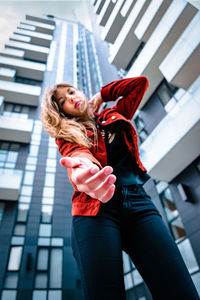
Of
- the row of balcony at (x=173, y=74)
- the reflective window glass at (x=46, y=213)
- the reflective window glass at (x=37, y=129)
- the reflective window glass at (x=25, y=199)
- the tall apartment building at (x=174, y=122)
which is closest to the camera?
the row of balcony at (x=173, y=74)

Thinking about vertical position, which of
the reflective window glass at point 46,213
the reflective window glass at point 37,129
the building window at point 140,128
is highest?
the building window at point 140,128

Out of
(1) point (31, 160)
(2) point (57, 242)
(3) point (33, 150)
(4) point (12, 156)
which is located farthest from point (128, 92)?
(3) point (33, 150)

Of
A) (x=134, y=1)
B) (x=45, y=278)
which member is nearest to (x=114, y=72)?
(x=134, y=1)

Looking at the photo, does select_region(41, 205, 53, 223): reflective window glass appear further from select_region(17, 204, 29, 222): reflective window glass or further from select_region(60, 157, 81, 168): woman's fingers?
select_region(60, 157, 81, 168): woman's fingers

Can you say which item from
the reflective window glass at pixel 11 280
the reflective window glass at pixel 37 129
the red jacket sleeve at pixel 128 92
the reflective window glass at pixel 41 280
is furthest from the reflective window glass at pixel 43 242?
the red jacket sleeve at pixel 128 92

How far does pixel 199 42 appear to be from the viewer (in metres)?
5.37

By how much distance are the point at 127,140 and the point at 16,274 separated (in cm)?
1092

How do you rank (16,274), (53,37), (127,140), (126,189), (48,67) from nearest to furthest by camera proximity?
(126,189) < (127,140) < (16,274) < (48,67) < (53,37)

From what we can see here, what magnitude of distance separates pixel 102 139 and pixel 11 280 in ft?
35.8

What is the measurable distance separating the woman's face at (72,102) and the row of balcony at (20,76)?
1078 cm

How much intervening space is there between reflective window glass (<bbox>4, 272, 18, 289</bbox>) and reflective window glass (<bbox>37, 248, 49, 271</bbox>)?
1.14 m

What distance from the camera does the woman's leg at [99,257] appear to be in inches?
36.5

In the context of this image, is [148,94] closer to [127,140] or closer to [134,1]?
[134,1]

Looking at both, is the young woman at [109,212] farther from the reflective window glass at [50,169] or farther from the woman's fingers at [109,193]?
the reflective window glass at [50,169]
